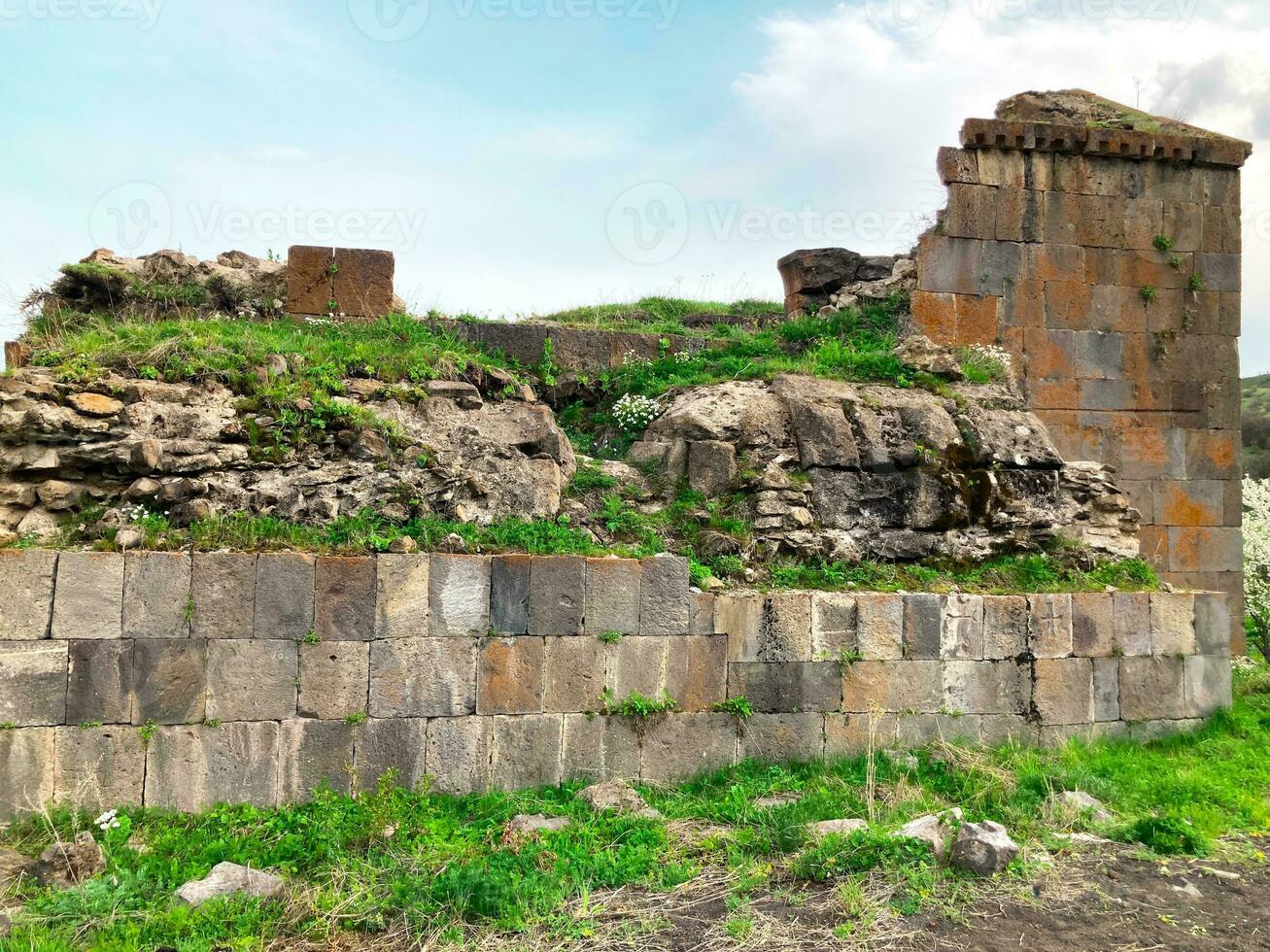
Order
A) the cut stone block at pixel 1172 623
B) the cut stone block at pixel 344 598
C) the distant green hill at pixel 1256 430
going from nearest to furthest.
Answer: the cut stone block at pixel 344 598, the cut stone block at pixel 1172 623, the distant green hill at pixel 1256 430

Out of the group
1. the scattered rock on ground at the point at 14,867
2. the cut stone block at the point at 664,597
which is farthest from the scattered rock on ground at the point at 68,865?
the cut stone block at the point at 664,597

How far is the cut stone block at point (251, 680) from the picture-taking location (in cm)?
627

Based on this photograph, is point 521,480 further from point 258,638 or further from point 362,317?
point 362,317

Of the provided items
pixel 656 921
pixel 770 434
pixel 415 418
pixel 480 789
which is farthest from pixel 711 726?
pixel 415 418

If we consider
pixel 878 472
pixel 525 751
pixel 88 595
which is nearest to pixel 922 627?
pixel 878 472

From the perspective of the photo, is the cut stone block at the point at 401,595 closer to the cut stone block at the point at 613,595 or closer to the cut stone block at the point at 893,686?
the cut stone block at the point at 613,595

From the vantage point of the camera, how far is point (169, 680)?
6191 millimetres

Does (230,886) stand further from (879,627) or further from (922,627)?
(922,627)

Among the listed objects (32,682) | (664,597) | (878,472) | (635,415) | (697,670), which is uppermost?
(635,415)

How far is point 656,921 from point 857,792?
7.25ft

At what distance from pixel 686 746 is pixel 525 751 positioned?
1.24 meters

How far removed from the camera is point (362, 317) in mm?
10055

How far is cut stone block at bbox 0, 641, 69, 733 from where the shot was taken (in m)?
5.92

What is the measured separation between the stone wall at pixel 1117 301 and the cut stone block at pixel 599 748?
701 centimetres
